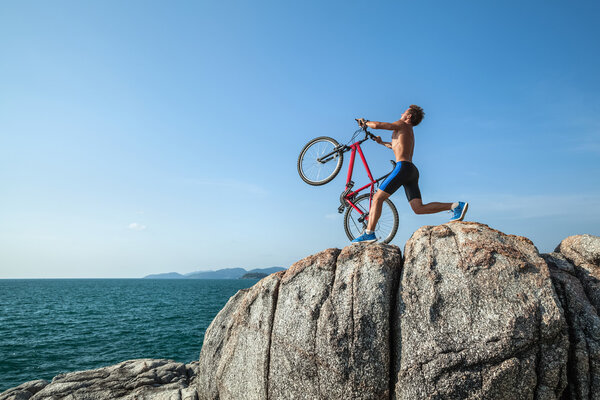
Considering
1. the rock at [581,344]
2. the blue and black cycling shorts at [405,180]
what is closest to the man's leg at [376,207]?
the blue and black cycling shorts at [405,180]

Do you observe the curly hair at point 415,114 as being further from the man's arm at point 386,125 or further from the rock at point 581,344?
the rock at point 581,344

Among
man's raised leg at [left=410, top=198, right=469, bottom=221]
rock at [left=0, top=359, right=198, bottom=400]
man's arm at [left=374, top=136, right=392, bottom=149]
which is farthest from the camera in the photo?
rock at [left=0, top=359, right=198, bottom=400]

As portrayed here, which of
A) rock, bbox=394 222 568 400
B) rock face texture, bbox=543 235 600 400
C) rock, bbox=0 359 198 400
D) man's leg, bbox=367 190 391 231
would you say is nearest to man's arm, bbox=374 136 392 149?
man's leg, bbox=367 190 391 231

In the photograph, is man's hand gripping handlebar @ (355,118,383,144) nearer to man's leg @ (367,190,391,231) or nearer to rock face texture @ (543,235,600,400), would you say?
man's leg @ (367,190,391,231)

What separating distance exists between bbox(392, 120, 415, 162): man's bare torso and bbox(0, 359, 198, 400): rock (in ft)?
27.8

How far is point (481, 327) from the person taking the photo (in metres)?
5.90

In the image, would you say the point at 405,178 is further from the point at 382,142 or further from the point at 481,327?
the point at 481,327


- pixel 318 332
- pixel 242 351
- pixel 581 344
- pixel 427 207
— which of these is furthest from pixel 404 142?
pixel 242 351

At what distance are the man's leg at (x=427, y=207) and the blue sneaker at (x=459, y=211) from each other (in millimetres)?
156

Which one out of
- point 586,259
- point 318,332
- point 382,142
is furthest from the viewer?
point 382,142

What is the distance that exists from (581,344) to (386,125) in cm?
578

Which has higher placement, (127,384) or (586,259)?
(586,259)

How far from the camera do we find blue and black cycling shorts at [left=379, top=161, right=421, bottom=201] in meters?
8.47

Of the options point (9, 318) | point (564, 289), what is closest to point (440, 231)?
point (564, 289)
